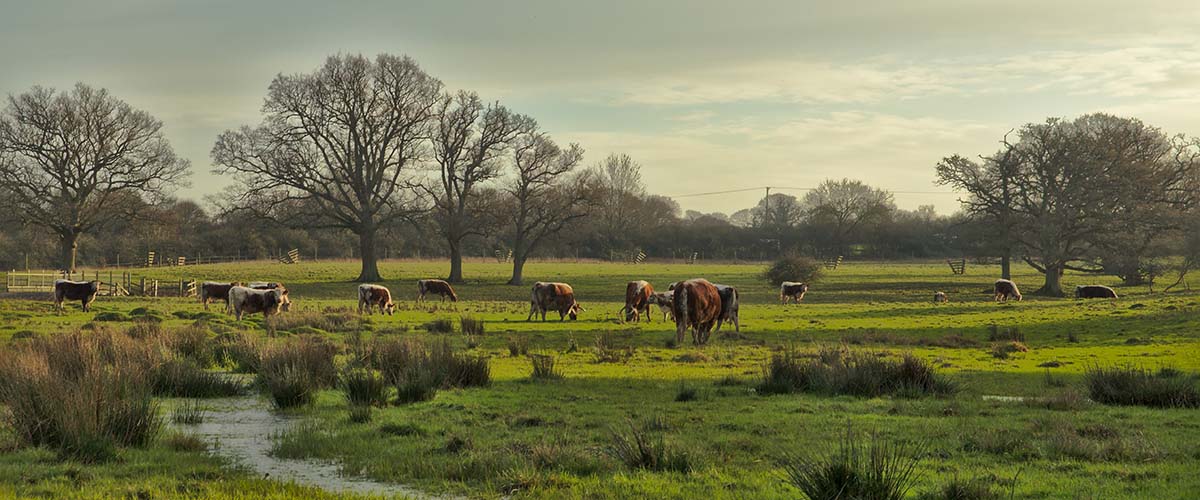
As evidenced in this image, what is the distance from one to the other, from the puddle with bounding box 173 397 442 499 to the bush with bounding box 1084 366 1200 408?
11543 millimetres

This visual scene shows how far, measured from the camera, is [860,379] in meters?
16.0

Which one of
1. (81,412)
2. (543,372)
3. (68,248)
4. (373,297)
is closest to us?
(81,412)

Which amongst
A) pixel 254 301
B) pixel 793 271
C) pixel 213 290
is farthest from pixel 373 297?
pixel 793 271

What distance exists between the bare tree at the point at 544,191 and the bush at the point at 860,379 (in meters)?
50.3

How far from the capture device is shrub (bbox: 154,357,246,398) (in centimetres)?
1525

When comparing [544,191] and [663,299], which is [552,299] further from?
[544,191]

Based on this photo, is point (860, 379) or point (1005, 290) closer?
point (860, 379)

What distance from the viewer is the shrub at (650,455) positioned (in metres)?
9.44

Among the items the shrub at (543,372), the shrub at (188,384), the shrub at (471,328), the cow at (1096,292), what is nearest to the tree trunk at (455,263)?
the shrub at (471,328)

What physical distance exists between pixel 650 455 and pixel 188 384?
369 inches

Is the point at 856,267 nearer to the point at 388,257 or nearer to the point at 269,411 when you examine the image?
the point at 388,257

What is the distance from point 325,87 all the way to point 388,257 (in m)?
42.7

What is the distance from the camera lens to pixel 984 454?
10.3 metres

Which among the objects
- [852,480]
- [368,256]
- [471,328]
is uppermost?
[368,256]
